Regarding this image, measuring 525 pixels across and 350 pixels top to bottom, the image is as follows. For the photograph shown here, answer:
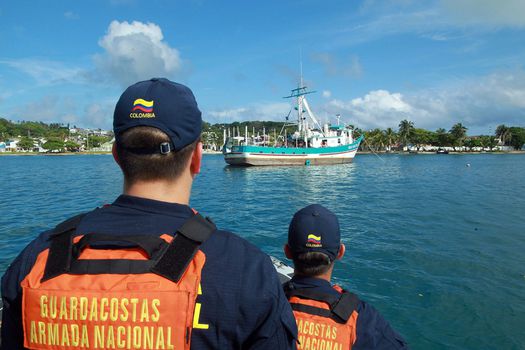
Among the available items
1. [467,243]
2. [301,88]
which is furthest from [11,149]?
[467,243]

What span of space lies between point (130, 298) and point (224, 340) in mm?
359

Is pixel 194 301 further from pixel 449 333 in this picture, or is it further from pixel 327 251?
pixel 449 333

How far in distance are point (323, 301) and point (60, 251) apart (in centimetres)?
171

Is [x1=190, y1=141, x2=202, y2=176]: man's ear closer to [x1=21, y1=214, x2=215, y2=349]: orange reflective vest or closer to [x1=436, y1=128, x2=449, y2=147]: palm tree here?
[x1=21, y1=214, x2=215, y2=349]: orange reflective vest

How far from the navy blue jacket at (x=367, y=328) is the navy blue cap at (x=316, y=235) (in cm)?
21

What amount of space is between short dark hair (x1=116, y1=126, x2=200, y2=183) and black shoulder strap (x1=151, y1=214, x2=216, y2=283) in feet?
0.83

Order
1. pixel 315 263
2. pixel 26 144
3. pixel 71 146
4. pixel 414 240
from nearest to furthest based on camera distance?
pixel 315 263 → pixel 414 240 → pixel 71 146 → pixel 26 144

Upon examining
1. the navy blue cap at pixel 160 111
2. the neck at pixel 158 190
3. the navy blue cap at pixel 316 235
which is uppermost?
the navy blue cap at pixel 160 111

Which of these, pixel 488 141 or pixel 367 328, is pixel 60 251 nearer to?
pixel 367 328

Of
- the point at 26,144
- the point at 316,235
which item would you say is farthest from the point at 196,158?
the point at 26,144

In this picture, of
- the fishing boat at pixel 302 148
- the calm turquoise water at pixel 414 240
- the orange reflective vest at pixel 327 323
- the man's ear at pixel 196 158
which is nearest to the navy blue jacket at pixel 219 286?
the man's ear at pixel 196 158

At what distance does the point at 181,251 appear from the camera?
1249mm

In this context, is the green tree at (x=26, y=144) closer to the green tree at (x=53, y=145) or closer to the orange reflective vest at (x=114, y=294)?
the green tree at (x=53, y=145)

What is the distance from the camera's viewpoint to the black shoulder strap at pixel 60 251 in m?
1.24
